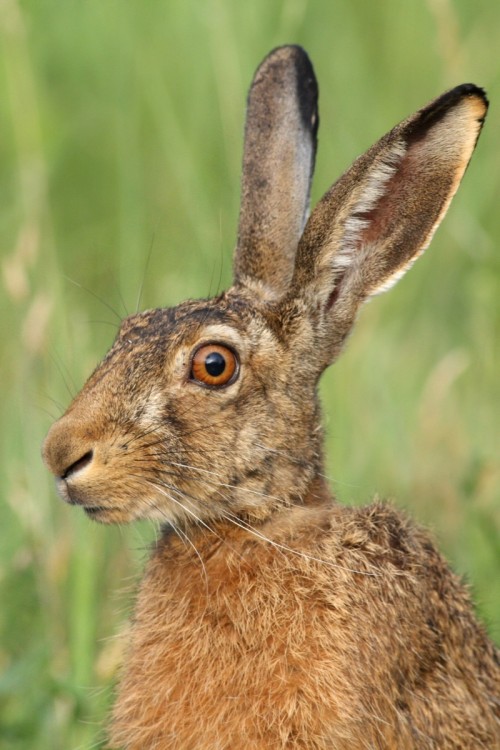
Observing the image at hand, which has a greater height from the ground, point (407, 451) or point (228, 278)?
point (228, 278)

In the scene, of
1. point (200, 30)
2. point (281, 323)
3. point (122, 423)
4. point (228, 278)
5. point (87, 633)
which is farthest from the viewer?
point (200, 30)

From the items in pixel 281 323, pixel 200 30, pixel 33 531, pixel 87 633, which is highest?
pixel 200 30

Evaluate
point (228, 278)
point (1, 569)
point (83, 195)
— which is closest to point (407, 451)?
point (228, 278)

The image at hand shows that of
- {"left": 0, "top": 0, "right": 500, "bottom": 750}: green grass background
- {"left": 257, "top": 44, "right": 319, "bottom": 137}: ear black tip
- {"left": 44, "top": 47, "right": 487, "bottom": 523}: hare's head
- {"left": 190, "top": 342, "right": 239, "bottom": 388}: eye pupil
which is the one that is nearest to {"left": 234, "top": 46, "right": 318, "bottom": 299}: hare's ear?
{"left": 257, "top": 44, "right": 319, "bottom": 137}: ear black tip

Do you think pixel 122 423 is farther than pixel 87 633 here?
No

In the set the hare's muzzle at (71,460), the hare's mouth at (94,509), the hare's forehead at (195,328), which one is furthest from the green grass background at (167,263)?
the hare's muzzle at (71,460)

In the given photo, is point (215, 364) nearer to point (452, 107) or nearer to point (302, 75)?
point (452, 107)

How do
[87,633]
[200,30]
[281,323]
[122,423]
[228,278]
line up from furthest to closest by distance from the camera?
[200,30]
[228,278]
[87,633]
[281,323]
[122,423]

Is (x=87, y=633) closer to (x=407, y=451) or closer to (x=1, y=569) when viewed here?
(x=1, y=569)

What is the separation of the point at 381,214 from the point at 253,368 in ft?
2.14

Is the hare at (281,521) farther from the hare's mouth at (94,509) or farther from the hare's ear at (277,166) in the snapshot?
the hare's ear at (277,166)

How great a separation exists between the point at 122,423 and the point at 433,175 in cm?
124

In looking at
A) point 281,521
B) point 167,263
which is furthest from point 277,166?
point 167,263

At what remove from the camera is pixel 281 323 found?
203 inches
